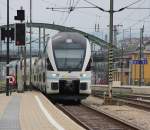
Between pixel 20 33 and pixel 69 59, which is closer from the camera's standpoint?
pixel 69 59

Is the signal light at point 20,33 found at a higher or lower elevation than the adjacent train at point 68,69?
higher

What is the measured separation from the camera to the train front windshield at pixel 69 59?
3164 centimetres

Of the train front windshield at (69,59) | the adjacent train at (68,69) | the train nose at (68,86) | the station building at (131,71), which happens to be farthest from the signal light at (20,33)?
the station building at (131,71)

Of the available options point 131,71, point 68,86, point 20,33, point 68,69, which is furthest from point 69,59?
point 131,71

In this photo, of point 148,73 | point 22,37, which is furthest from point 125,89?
point 148,73

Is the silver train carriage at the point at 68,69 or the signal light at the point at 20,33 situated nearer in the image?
the silver train carriage at the point at 68,69

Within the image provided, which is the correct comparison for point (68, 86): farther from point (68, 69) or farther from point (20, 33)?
point (20, 33)

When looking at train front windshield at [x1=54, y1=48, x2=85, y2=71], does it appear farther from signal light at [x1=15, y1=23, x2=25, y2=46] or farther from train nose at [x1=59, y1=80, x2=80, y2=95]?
signal light at [x1=15, y1=23, x2=25, y2=46]

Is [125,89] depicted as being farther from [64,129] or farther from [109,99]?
[64,129]

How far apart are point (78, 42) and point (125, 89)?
26.6 meters

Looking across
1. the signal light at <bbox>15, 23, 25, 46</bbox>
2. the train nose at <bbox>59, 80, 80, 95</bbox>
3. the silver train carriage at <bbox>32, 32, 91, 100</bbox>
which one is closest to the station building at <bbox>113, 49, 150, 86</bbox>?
the signal light at <bbox>15, 23, 25, 46</bbox>

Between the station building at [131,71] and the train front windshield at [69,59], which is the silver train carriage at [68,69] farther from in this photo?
the station building at [131,71]

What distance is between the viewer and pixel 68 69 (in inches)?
1243

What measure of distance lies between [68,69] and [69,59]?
0.66m
